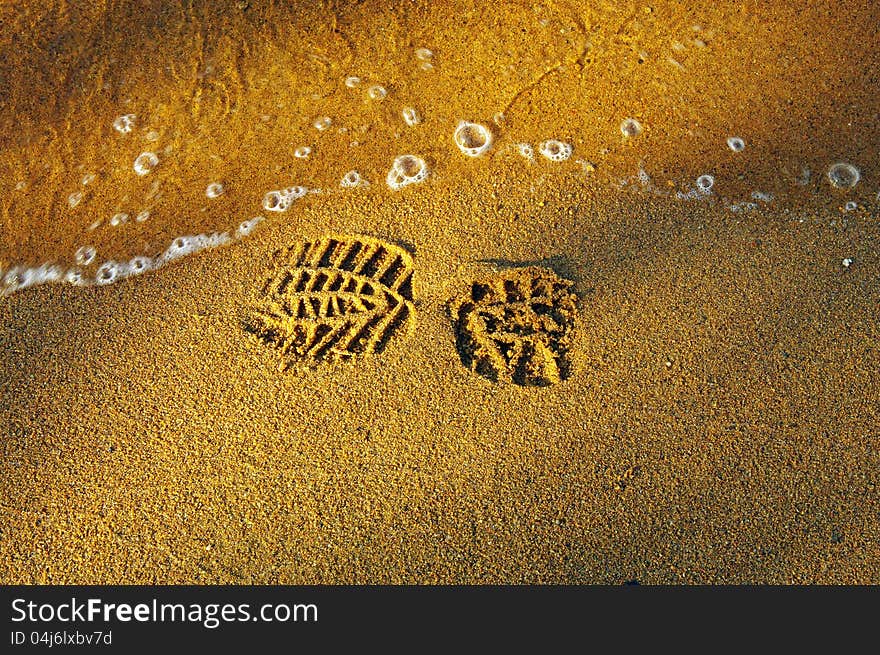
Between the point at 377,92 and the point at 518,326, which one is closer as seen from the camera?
the point at 518,326

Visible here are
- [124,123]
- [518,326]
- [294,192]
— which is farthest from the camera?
[124,123]

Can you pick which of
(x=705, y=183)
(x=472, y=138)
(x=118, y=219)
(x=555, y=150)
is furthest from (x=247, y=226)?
(x=705, y=183)

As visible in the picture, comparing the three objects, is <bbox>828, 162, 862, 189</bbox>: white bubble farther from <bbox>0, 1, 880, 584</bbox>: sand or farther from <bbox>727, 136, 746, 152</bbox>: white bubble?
<bbox>727, 136, 746, 152</bbox>: white bubble

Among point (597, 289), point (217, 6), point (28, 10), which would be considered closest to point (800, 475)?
point (597, 289)

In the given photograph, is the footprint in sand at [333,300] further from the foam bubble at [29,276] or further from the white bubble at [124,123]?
the white bubble at [124,123]

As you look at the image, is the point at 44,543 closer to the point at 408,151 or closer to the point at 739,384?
the point at 408,151

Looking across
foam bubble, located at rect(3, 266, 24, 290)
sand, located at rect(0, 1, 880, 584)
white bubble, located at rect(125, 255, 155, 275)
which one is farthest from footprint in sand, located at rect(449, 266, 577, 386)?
foam bubble, located at rect(3, 266, 24, 290)

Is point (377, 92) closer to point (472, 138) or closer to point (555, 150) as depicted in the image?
point (472, 138)

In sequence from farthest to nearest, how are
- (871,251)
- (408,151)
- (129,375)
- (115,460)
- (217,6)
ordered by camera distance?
(217,6) → (408,151) → (871,251) → (129,375) → (115,460)
